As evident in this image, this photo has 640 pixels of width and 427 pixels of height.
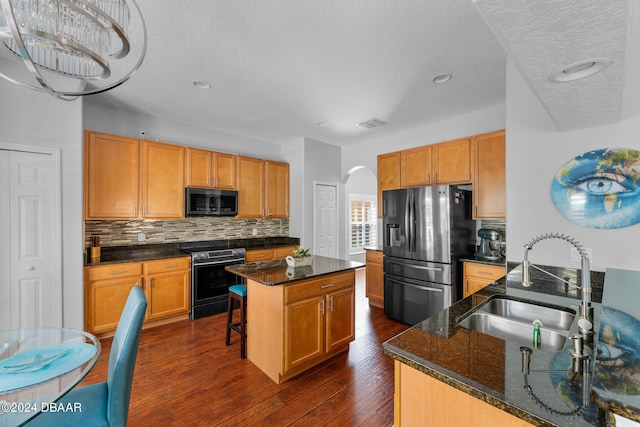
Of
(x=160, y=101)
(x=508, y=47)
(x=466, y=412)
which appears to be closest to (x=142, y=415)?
(x=466, y=412)

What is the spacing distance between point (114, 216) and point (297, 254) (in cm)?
238

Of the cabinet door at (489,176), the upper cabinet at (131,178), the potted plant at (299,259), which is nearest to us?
the potted plant at (299,259)

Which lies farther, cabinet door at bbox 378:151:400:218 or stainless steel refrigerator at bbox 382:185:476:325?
cabinet door at bbox 378:151:400:218

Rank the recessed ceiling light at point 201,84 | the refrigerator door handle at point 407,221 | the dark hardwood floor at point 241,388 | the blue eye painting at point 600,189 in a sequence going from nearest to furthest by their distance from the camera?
the blue eye painting at point 600,189 < the dark hardwood floor at point 241,388 < the recessed ceiling light at point 201,84 < the refrigerator door handle at point 407,221

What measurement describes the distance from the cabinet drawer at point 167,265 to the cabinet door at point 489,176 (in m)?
3.68

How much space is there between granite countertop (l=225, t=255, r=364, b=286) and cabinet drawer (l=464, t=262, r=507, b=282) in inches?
52.5

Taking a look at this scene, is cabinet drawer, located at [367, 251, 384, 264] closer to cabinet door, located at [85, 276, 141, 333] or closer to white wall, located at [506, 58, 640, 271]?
white wall, located at [506, 58, 640, 271]

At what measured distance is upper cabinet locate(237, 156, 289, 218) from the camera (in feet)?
14.7

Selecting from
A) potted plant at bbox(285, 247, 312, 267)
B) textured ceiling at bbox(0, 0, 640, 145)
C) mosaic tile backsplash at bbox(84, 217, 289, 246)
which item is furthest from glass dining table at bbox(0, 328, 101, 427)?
mosaic tile backsplash at bbox(84, 217, 289, 246)

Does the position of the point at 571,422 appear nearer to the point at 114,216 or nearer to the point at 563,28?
the point at 563,28

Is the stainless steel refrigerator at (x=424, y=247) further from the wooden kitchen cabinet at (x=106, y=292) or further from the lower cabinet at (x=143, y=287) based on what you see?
the wooden kitchen cabinet at (x=106, y=292)

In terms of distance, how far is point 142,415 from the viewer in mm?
1914

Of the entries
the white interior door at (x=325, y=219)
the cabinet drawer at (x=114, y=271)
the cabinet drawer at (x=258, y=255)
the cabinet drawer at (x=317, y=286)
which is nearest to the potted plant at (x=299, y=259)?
the cabinet drawer at (x=317, y=286)

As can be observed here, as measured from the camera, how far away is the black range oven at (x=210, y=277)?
12.0ft
